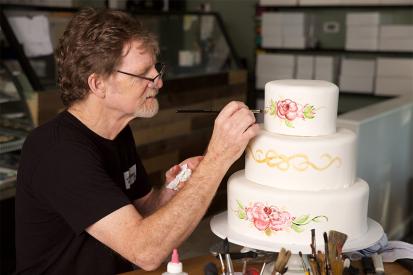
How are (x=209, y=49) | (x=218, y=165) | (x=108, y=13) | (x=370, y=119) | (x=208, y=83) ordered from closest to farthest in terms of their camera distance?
(x=218, y=165) < (x=108, y=13) < (x=370, y=119) < (x=208, y=83) < (x=209, y=49)

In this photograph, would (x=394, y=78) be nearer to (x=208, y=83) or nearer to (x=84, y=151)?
(x=208, y=83)

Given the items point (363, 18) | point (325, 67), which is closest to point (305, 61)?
point (325, 67)

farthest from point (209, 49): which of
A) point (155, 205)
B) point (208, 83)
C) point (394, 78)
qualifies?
point (155, 205)

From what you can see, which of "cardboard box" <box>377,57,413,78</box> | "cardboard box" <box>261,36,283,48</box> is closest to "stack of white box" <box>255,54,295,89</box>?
"cardboard box" <box>261,36,283,48</box>

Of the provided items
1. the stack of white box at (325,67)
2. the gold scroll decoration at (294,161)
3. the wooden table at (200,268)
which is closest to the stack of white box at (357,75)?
the stack of white box at (325,67)

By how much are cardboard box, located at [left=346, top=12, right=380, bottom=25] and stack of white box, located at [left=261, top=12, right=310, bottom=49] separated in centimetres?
51

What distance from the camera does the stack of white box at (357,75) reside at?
5.68 m

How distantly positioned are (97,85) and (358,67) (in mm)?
4508

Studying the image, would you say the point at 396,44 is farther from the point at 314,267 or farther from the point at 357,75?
the point at 314,267

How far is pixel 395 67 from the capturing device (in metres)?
5.48

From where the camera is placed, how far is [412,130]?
4.11m

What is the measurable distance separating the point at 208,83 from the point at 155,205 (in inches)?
116

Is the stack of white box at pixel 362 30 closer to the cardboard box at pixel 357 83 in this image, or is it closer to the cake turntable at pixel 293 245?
the cardboard box at pixel 357 83

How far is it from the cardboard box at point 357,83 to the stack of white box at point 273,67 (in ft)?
1.86
